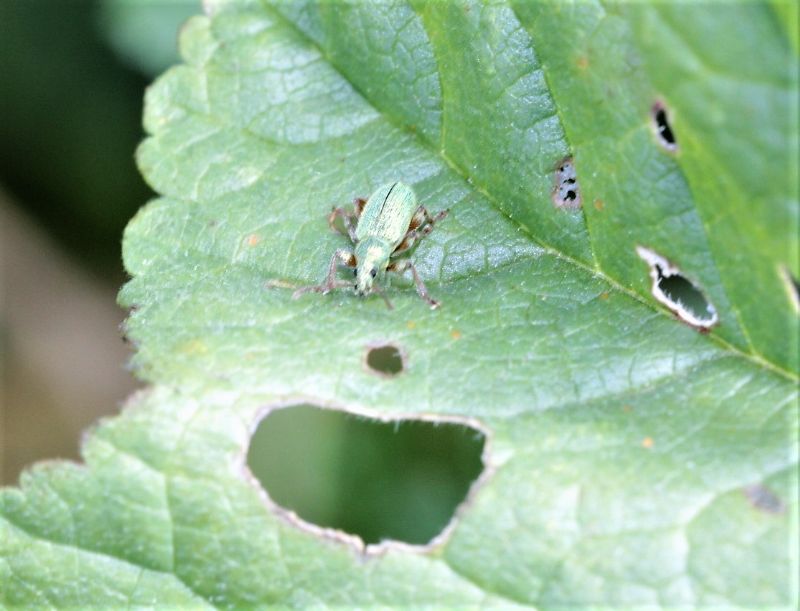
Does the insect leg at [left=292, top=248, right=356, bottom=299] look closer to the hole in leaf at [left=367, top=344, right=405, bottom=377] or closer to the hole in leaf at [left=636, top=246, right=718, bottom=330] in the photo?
the hole in leaf at [left=367, top=344, right=405, bottom=377]

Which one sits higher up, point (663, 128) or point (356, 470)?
point (663, 128)

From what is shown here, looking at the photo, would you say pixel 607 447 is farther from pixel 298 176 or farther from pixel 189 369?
pixel 298 176

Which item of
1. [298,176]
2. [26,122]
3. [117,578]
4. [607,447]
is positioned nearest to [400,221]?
[298,176]

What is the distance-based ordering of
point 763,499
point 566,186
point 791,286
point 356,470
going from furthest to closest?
point 356,470
point 566,186
point 791,286
point 763,499

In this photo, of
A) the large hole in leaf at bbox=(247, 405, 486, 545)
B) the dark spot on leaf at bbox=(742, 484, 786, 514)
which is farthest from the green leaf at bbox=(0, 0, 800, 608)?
the large hole in leaf at bbox=(247, 405, 486, 545)

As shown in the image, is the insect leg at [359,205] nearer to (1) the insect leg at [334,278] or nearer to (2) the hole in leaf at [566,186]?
(1) the insect leg at [334,278]

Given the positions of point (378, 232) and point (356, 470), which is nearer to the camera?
point (378, 232)

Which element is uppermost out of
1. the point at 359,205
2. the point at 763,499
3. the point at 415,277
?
the point at 359,205

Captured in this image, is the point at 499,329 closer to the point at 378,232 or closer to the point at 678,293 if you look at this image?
the point at 678,293

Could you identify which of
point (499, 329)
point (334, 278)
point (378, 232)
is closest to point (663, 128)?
point (499, 329)
